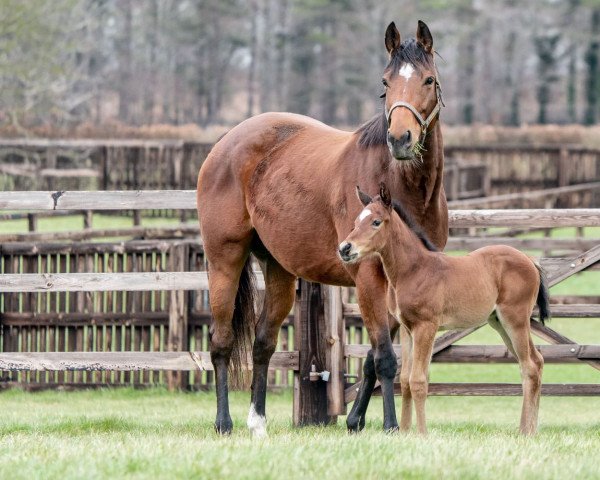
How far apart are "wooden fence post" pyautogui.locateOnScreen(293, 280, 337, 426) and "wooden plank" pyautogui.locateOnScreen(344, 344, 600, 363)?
0.79 feet

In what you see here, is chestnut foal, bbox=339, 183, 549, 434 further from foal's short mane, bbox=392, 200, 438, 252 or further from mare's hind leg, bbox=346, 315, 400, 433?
mare's hind leg, bbox=346, 315, 400, 433

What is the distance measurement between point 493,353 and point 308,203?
2.14m

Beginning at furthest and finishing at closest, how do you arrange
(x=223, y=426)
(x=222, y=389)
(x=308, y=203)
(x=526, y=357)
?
(x=222, y=389), (x=223, y=426), (x=308, y=203), (x=526, y=357)

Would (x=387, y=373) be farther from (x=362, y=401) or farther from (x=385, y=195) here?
(x=385, y=195)

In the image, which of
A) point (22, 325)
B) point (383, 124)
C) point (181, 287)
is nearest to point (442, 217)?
point (383, 124)

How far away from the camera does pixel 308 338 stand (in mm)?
8992

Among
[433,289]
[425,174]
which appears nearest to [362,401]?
[433,289]

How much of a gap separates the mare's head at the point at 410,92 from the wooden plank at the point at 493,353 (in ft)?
7.91

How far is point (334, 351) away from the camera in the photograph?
902 cm

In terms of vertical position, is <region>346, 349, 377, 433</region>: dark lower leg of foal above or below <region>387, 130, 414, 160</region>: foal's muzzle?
below

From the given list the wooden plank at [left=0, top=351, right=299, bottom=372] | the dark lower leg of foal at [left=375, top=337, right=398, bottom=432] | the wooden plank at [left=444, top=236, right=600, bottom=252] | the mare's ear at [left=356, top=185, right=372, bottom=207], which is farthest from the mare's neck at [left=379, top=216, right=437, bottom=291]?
the wooden plank at [left=444, top=236, right=600, bottom=252]

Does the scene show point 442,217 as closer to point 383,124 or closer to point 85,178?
point 383,124

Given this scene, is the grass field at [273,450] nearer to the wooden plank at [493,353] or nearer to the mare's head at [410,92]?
the wooden plank at [493,353]

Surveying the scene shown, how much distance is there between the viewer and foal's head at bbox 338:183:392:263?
6801 mm
